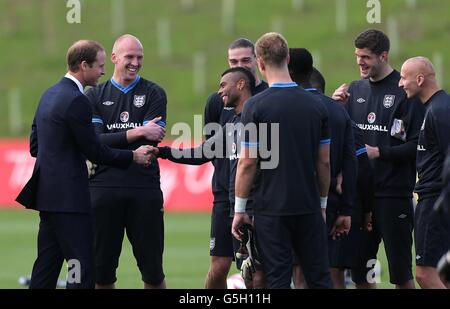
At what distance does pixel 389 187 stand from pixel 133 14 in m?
34.9

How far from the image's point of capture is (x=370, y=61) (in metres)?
11.4

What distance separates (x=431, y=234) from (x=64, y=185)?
11.5 ft

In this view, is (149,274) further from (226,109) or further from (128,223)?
(226,109)

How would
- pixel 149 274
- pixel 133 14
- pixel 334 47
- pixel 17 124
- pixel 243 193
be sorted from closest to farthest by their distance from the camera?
pixel 243 193, pixel 149 274, pixel 17 124, pixel 334 47, pixel 133 14

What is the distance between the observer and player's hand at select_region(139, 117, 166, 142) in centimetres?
1105

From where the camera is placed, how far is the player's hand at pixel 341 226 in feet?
33.6

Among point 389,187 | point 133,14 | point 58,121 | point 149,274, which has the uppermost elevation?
point 133,14

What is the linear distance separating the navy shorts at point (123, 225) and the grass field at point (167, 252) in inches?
100

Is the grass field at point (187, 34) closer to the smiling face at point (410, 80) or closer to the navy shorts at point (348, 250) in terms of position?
the navy shorts at point (348, 250)

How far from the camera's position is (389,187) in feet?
37.4

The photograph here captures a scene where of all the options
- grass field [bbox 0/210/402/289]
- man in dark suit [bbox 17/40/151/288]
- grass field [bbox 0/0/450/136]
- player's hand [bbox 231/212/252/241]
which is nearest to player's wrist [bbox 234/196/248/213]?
player's hand [bbox 231/212/252/241]

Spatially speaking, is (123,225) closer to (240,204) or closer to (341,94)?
(240,204)

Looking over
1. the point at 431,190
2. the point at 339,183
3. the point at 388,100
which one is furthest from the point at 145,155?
the point at 431,190
